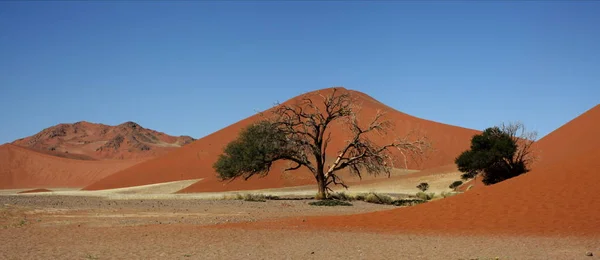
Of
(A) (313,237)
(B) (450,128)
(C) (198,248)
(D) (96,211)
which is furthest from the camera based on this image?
(B) (450,128)

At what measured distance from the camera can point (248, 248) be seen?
1400cm

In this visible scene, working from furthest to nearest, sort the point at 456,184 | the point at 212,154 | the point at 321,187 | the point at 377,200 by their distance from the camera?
the point at 212,154, the point at 456,184, the point at 321,187, the point at 377,200

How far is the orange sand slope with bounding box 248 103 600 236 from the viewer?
1747 cm

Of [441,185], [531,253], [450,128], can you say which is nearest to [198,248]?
[531,253]

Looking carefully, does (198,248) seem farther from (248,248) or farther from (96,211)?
(96,211)

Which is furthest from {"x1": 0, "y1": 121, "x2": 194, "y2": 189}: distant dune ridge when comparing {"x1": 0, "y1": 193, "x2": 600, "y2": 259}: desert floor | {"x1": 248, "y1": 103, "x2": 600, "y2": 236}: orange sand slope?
{"x1": 248, "y1": 103, "x2": 600, "y2": 236}: orange sand slope

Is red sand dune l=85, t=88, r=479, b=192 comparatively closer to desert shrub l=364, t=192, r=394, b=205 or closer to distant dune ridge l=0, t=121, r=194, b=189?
desert shrub l=364, t=192, r=394, b=205

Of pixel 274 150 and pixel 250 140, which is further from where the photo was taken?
pixel 250 140

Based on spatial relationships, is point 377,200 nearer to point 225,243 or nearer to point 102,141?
point 225,243

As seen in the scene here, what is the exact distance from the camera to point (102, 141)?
169500mm

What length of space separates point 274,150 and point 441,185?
2299 cm

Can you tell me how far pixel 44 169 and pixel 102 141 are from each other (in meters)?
57.7

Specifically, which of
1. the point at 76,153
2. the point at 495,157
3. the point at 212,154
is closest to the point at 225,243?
the point at 495,157

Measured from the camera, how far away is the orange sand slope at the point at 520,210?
17.5 meters
